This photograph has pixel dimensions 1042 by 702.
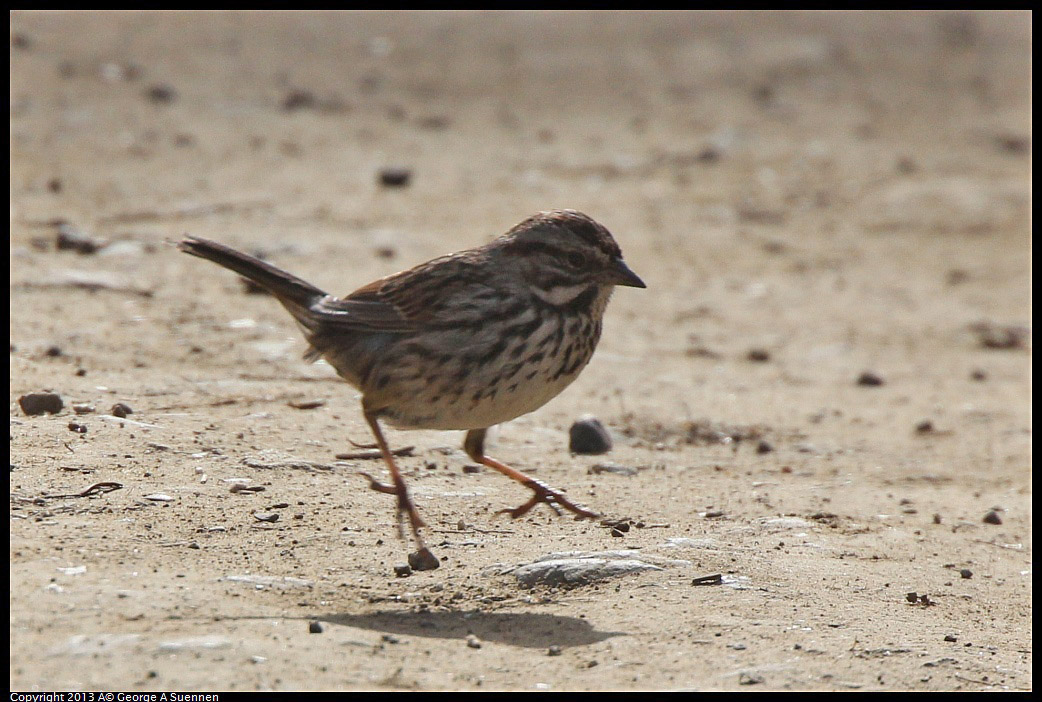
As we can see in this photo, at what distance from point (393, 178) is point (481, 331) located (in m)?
7.08

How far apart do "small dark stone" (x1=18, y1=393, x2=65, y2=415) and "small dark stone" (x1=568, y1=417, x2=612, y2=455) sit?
Answer: 268 cm

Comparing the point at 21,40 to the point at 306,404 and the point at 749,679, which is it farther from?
the point at 749,679

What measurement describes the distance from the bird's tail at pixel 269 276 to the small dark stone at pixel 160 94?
767 centimetres

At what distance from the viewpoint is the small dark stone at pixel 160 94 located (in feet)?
47.3

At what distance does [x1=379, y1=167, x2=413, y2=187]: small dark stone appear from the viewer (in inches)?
524

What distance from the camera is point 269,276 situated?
7.16 meters

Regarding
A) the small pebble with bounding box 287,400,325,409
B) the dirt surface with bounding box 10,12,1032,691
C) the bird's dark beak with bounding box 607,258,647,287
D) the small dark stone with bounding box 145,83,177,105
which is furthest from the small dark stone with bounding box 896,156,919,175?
the bird's dark beak with bounding box 607,258,647,287

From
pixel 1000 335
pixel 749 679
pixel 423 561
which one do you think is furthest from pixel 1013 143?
pixel 749 679

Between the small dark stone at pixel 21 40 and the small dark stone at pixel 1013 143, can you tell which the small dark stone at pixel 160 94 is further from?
the small dark stone at pixel 1013 143

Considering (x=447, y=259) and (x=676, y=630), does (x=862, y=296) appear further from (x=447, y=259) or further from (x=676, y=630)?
(x=676, y=630)

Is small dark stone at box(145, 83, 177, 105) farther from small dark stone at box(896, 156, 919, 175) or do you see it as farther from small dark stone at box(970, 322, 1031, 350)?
small dark stone at box(970, 322, 1031, 350)

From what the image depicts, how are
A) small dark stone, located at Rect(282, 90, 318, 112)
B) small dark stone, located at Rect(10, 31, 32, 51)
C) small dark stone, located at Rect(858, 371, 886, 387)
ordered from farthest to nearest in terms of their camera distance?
small dark stone, located at Rect(282, 90, 318, 112), small dark stone, located at Rect(10, 31, 32, 51), small dark stone, located at Rect(858, 371, 886, 387)
